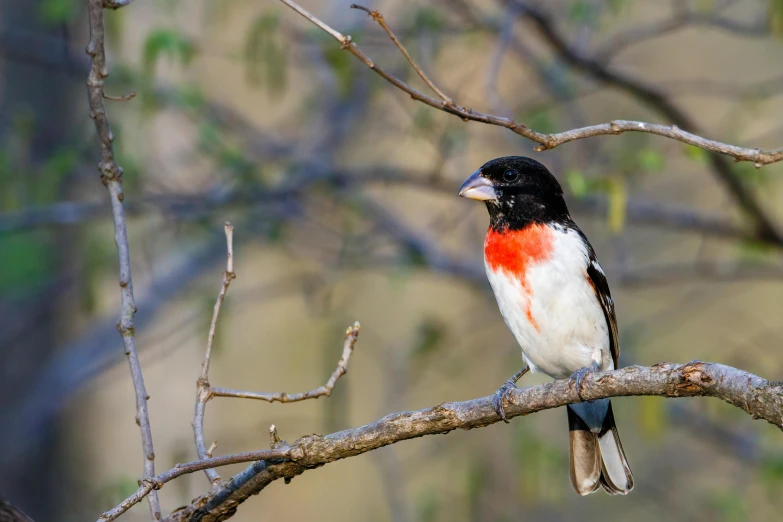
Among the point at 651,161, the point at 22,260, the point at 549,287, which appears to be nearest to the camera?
the point at 549,287

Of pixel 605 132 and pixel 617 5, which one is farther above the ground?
pixel 617 5

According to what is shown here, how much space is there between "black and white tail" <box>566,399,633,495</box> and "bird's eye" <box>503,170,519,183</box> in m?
1.13

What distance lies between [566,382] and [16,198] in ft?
14.2

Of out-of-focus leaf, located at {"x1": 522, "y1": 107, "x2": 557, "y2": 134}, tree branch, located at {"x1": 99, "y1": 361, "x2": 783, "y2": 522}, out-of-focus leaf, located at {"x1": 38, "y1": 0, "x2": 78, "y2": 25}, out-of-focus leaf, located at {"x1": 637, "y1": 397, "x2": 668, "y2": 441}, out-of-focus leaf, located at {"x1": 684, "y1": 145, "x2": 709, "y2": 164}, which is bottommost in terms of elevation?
tree branch, located at {"x1": 99, "y1": 361, "x2": 783, "y2": 522}

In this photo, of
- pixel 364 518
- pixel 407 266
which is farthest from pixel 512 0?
pixel 364 518

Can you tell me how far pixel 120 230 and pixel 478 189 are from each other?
185 cm

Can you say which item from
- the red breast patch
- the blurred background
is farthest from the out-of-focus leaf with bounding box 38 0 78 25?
the red breast patch

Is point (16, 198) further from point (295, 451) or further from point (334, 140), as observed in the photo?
point (295, 451)

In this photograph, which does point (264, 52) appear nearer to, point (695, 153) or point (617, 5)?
point (617, 5)

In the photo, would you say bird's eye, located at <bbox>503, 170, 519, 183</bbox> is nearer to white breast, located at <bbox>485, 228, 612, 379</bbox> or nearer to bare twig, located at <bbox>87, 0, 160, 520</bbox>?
white breast, located at <bbox>485, 228, 612, 379</bbox>

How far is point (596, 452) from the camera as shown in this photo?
426 centimetres

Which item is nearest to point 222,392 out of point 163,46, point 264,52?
point 163,46

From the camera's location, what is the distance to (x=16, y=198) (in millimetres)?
5871

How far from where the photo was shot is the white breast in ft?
12.6
